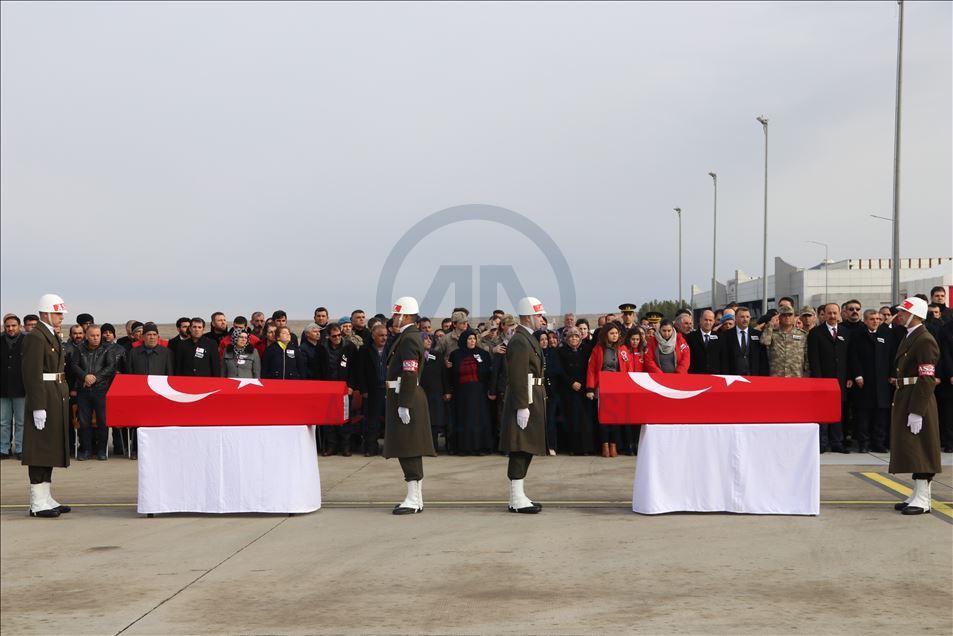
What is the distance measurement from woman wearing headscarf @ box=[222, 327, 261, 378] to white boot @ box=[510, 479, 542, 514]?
19.1 feet

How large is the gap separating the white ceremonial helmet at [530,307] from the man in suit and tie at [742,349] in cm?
512

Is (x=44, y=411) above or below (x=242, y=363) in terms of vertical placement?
below

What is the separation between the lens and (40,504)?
10.1m

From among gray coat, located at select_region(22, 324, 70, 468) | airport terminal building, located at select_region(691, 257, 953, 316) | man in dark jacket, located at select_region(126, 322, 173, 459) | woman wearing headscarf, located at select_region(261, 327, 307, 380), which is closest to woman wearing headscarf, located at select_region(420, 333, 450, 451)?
woman wearing headscarf, located at select_region(261, 327, 307, 380)

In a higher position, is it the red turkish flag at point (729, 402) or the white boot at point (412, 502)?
the red turkish flag at point (729, 402)

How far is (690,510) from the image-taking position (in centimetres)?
970

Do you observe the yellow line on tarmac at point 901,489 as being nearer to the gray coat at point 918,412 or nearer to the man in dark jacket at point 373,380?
the gray coat at point 918,412

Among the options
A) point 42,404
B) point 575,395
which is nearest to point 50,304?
point 42,404

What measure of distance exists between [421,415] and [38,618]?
4.55m

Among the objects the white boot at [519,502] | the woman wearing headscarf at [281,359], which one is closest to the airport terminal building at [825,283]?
the woman wearing headscarf at [281,359]

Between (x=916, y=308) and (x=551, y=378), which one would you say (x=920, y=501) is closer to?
(x=916, y=308)

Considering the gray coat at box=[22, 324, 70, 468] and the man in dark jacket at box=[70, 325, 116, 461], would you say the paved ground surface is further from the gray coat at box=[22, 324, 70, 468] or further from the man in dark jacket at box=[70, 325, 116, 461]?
the man in dark jacket at box=[70, 325, 116, 461]

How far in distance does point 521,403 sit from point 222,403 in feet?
9.89

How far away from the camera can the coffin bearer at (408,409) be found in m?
9.99
